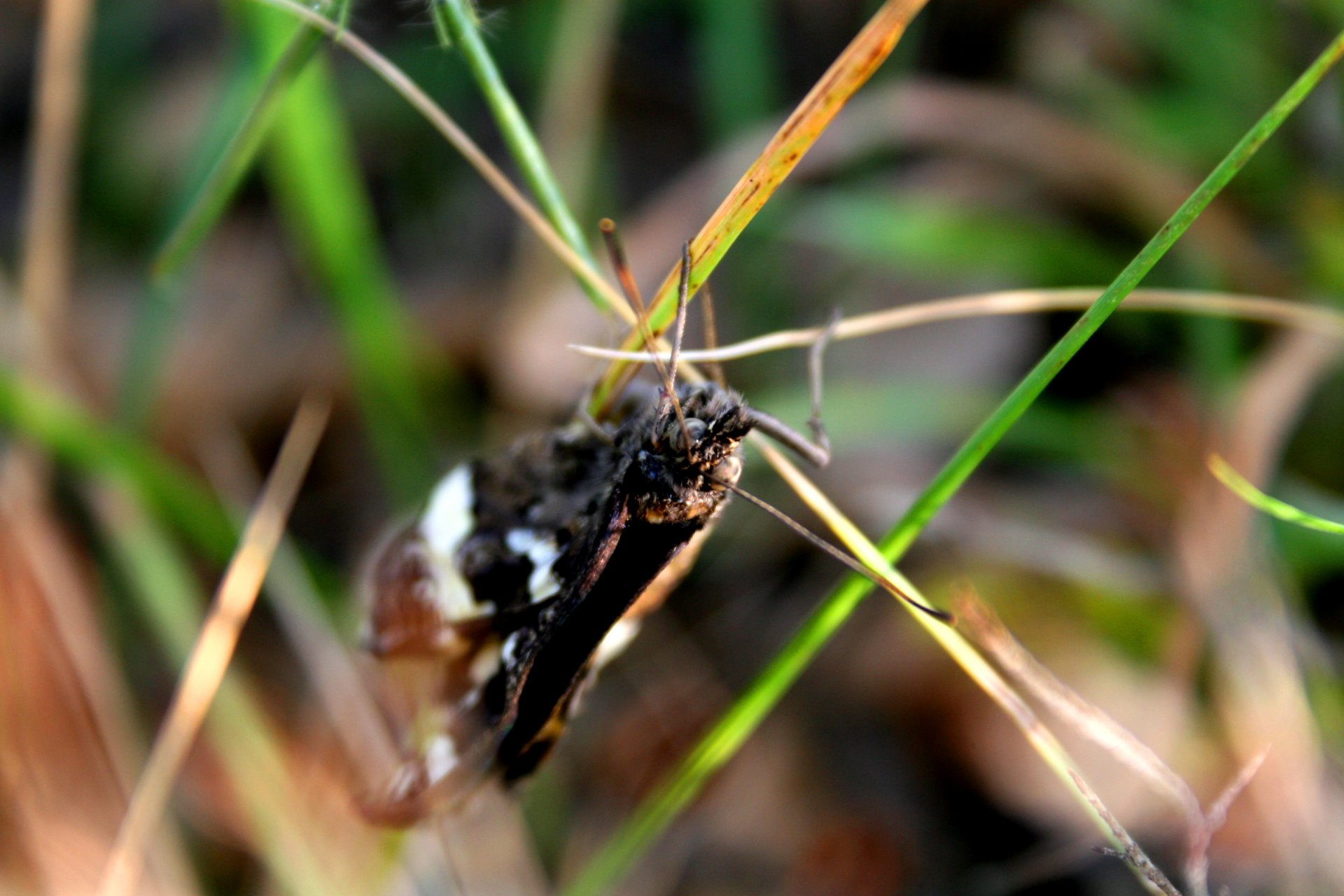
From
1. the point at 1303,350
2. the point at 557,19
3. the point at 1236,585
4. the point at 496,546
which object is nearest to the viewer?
the point at 496,546

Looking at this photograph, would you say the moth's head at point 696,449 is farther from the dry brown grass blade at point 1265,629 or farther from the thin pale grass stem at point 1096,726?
the dry brown grass blade at point 1265,629

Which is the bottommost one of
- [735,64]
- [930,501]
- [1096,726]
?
[1096,726]

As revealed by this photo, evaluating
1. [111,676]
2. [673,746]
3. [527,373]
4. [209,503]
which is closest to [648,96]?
[527,373]

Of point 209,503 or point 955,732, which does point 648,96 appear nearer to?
point 209,503

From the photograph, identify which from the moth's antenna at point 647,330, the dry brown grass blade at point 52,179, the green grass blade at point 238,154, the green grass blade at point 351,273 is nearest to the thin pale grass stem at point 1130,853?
the moth's antenna at point 647,330

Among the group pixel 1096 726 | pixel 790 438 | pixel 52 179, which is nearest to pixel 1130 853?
pixel 1096 726

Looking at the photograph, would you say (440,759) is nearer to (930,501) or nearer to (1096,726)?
(930,501)
